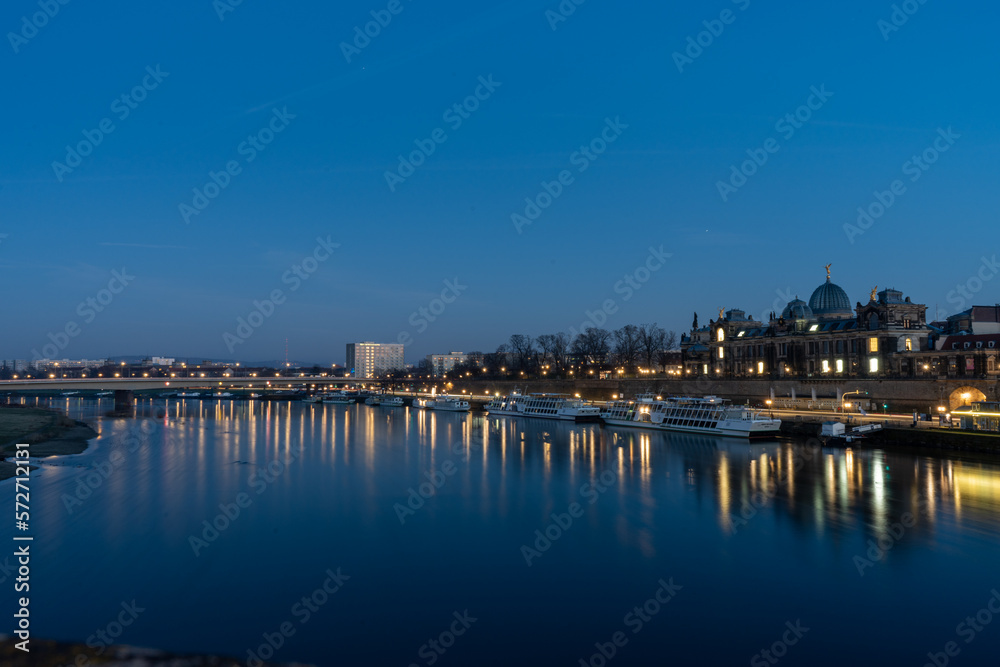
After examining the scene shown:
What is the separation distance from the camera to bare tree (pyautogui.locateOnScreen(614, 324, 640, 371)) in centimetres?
12006

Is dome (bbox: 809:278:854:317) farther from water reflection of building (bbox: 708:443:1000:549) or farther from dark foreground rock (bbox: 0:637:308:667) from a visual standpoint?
dark foreground rock (bbox: 0:637:308:667)

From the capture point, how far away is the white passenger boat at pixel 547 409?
241ft

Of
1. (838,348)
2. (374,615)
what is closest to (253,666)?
(374,615)

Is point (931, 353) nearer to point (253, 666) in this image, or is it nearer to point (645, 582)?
point (645, 582)

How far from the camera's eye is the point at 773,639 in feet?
49.0

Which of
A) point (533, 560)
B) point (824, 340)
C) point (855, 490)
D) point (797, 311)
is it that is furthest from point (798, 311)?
point (533, 560)

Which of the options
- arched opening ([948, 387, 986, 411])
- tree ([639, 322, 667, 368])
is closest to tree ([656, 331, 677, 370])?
tree ([639, 322, 667, 368])

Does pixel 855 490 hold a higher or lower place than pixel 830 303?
lower

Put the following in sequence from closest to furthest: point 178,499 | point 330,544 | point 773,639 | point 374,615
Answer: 1. point 773,639
2. point 374,615
3. point 330,544
4. point 178,499

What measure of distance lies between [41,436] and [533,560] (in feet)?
155

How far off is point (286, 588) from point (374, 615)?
3162mm

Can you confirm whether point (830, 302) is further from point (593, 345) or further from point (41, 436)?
point (41, 436)

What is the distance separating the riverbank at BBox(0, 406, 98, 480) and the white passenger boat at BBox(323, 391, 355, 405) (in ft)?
201

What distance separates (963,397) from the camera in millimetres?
58312
